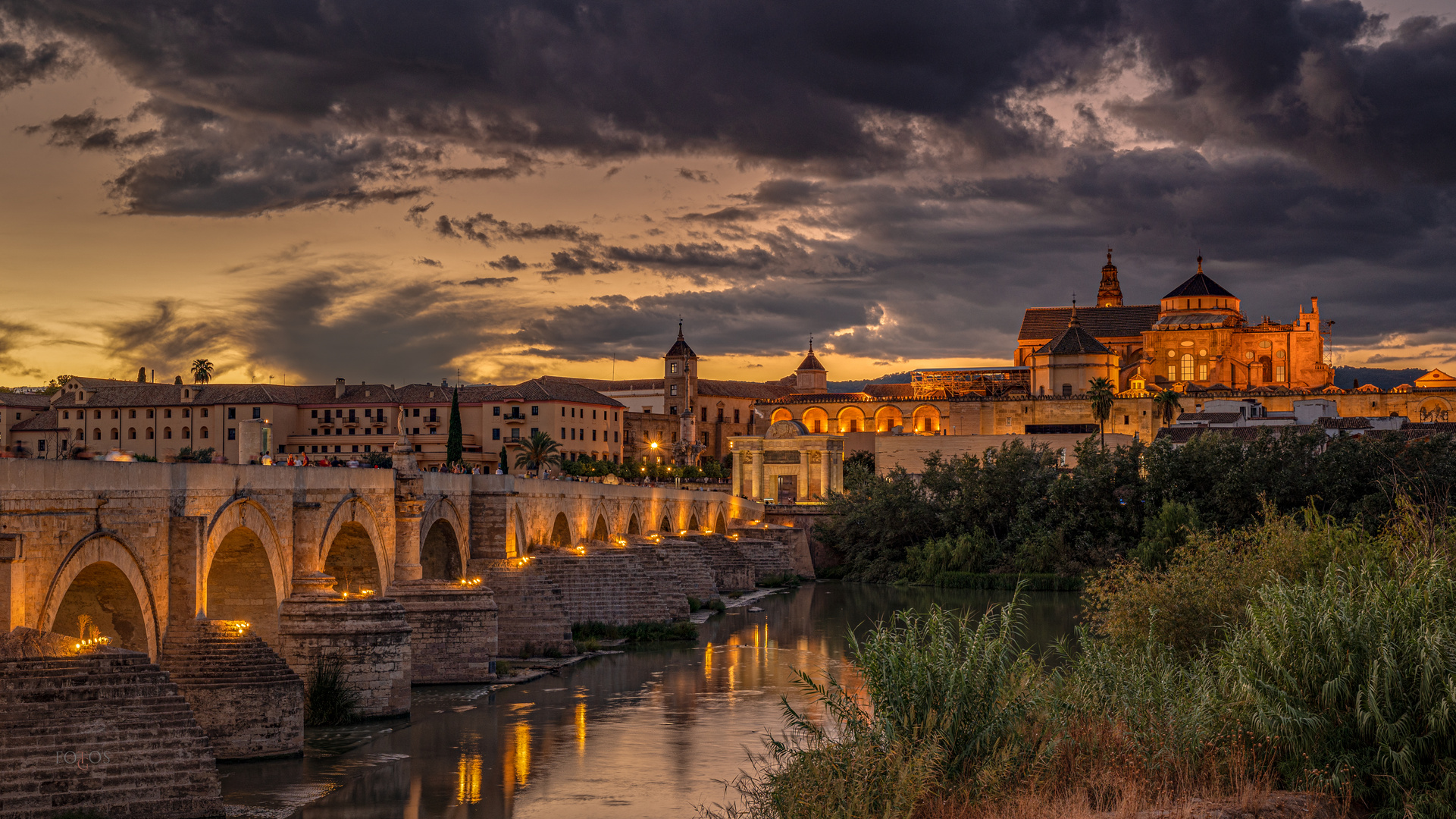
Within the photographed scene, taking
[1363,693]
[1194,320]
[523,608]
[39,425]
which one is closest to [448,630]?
[523,608]

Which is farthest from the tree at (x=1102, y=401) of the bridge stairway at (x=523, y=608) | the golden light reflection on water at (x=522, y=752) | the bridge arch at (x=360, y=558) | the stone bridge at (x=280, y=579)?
the golden light reflection on water at (x=522, y=752)

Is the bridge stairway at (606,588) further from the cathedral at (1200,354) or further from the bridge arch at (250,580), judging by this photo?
the cathedral at (1200,354)

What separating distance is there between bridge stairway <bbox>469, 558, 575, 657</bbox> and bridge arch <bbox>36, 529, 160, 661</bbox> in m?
11.1

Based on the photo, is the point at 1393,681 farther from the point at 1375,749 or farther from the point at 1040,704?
the point at 1040,704

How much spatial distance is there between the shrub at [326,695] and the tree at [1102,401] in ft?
212

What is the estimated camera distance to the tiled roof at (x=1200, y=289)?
97.4 m

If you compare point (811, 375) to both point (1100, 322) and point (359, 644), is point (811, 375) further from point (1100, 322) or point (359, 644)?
point (359, 644)

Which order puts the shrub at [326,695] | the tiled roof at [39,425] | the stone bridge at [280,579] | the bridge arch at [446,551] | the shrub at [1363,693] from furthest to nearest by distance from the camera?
the tiled roof at [39,425]
the bridge arch at [446,551]
the shrub at [326,695]
the stone bridge at [280,579]
the shrub at [1363,693]

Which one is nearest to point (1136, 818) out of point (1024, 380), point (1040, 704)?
point (1040, 704)

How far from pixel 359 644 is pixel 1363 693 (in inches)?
517

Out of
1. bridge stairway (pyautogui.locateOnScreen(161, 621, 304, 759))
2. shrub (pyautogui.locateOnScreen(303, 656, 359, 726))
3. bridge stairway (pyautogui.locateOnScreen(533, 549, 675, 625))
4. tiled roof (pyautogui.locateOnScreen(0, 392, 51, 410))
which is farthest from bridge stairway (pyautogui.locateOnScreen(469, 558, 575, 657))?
tiled roof (pyautogui.locateOnScreen(0, 392, 51, 410))

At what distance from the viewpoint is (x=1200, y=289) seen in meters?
97.6

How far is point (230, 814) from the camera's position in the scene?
44.7 ft

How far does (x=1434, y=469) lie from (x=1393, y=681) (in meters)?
37.8
